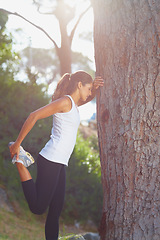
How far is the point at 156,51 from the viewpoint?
2906mm

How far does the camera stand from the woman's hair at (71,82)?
3.25 meters

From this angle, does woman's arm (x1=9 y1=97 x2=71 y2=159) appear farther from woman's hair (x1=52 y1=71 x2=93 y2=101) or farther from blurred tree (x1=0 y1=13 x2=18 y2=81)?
blurred tree (x1=0 y1=13 x2=18 y2=81)

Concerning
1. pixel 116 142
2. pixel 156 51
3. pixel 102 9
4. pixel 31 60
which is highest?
pixel 31 60

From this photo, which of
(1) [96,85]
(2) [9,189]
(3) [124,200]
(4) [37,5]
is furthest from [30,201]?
(4) [37,5]

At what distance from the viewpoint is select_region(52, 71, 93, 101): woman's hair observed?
325cm

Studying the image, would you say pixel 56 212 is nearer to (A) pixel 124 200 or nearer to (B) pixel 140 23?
(A) pixel 124 200

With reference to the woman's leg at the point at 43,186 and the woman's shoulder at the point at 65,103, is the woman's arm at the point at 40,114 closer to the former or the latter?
the woman's shoulder at the point at 65,103

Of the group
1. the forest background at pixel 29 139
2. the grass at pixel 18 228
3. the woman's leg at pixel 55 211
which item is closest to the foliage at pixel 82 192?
the forest background at pixel 29 139

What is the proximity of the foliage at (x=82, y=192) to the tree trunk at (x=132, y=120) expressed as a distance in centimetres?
429

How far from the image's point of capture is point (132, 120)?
9.75 ft

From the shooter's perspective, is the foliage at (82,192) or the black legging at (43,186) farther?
the foliage at (82,192)

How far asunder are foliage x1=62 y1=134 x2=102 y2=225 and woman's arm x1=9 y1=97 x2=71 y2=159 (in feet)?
15.2

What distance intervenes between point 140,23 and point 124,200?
178 centimetres

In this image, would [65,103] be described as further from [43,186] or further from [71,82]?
[43,186]
